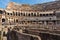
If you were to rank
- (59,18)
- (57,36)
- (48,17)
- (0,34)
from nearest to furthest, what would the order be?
(57,36), (0,34), (59,18), (48,17)

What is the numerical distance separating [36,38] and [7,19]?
53.0 meters

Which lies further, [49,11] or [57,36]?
[49,11]

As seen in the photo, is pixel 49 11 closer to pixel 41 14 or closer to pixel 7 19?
pixel 41 14

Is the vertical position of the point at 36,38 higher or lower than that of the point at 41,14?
lower

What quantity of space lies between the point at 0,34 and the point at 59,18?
3082 cm

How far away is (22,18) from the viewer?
6406 cm

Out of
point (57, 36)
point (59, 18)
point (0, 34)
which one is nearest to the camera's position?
point (57, 36)

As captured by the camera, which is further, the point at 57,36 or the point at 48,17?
the point at 48,17

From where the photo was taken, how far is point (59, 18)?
189 feet

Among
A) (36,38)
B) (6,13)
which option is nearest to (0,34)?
(36,38)

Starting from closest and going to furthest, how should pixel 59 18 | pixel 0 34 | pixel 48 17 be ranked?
pixel 0 34, pixel 59 18, pixel 48 17

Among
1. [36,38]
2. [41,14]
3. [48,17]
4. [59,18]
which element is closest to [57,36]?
[36,38]

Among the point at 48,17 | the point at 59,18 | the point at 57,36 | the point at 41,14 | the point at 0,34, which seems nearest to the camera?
the point at 57,36

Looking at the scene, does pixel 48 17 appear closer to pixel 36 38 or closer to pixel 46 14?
pixel 46 14
